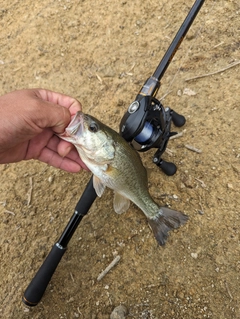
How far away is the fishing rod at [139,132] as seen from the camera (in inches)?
92.9

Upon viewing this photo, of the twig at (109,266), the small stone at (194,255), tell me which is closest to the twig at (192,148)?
the small stone at (194,255)

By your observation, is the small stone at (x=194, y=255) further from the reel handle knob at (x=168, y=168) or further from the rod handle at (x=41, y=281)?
the rod handle at (x=41, y=281)

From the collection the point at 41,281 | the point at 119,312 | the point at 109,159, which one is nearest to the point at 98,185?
the point at 109,159

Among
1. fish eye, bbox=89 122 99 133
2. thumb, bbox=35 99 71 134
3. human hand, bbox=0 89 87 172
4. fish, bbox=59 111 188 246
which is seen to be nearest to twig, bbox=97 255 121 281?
fish, bbox=59 111 188 246

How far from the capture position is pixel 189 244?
9.50 feet

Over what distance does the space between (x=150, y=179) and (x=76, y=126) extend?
1.19m

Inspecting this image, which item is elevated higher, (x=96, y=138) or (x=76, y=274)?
(x=96, y=138)

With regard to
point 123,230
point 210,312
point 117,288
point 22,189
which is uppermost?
point 22,189

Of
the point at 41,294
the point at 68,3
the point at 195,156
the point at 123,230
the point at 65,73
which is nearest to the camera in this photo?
the point at 41,294

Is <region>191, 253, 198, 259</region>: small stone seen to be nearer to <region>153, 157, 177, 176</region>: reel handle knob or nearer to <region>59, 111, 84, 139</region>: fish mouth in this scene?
<region>153, 157, 177, 176</region>: reel handle knob

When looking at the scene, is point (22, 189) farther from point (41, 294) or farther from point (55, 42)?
point (55, 42)

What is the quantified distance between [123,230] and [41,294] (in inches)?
37.0

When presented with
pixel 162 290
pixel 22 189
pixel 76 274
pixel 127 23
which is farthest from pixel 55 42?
pixel 162 290

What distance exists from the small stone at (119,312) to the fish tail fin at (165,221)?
26.7 inches
